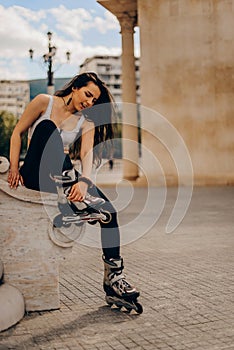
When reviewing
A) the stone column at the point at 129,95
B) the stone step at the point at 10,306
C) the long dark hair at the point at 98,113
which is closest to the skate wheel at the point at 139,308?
the stone step at the point at 10,306

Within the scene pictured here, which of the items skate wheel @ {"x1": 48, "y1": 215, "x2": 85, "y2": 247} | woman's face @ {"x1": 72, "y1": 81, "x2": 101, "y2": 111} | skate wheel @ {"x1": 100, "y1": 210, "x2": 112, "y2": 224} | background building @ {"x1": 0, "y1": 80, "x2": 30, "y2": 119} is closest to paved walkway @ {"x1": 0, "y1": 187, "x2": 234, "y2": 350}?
skate wheel @ {"x1": 48, "y1": 215, "x2": 85, "y2": 247}

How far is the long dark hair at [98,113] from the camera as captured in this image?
5406 millimetres

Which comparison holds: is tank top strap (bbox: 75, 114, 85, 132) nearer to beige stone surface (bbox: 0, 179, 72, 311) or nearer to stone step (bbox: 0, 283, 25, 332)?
beige stone surface (bbox: 0, 179, 72, 311)

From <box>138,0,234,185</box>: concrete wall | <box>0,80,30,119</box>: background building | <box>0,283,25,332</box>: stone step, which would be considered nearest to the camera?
<box>0,283,25,332</box>: stone step

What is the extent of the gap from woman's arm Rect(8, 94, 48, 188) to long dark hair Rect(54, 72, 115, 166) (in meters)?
0.22

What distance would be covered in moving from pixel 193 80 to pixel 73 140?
18.5 m

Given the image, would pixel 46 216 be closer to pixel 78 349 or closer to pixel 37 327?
pixel 37 327

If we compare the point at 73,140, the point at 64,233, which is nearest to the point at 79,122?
the point at 73,140

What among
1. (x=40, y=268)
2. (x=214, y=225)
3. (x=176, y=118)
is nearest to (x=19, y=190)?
(x=40, y=268)

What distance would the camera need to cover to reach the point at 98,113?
545cm

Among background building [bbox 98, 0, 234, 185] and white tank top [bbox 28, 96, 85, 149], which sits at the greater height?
background building [bbox 98, 0, 234, 185]

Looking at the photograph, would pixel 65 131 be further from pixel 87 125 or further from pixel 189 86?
pixel 189 86

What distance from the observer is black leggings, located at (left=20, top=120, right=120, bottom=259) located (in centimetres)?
525

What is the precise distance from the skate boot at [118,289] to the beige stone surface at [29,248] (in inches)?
18.0
